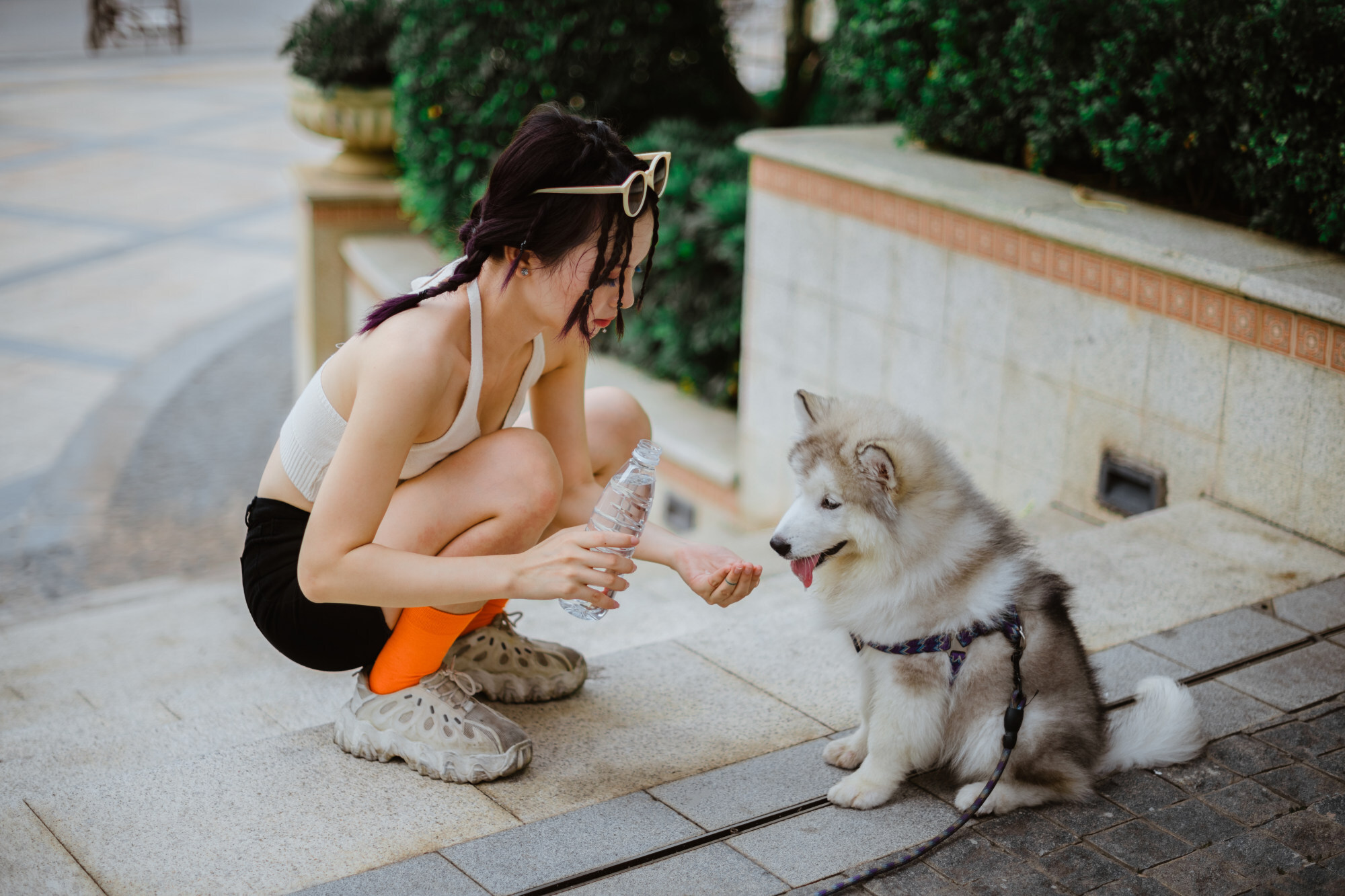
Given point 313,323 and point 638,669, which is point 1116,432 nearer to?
point 638,669

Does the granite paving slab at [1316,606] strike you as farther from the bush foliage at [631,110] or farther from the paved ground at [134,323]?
the paved ground at [134,323]

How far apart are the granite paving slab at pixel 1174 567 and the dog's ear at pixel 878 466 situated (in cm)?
132

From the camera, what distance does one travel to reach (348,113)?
8664 mm

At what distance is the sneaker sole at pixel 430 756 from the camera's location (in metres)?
2.73

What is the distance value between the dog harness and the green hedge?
7.45 feet

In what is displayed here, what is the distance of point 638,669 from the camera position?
3.36 metres

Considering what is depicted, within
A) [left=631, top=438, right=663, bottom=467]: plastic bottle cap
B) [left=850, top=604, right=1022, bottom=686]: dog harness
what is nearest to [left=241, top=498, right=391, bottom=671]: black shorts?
[left=631, top=438, right=663, bottom=467]: plastic bottle cap

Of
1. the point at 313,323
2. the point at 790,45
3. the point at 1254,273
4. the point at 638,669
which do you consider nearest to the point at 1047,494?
the point at 1254,273

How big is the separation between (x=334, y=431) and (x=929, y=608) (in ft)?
4.39

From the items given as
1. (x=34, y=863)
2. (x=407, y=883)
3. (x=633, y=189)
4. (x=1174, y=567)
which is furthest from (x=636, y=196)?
(x=1174, y=567)

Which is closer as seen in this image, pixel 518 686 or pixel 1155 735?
pixel 1155 735

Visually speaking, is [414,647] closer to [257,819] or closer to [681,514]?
[257,819]

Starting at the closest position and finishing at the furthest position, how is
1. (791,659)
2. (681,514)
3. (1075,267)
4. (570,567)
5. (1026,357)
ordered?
(570,567)
(791,659)
(1075,267)
(1026,357)
(681,514)

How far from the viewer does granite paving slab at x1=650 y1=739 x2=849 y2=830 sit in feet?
8.70
